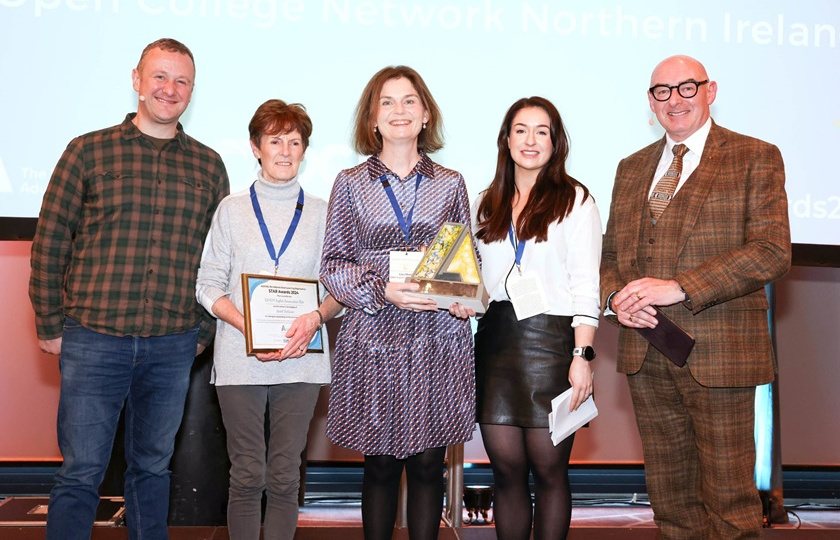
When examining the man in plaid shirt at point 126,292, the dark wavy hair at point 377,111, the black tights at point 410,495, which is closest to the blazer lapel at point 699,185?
the dark wavy hair at point 377,111

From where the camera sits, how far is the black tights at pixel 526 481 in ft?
8.11

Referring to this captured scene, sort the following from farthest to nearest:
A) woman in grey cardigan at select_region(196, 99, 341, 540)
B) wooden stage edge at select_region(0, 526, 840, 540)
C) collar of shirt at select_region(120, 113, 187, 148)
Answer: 1. wooden stage edge at select_region(0, 526, 840, 540)
2. collar of shirt at select_region(120, 113, 187, 148)
3. woman in grey cardigan at select_region(196, 99, 341, 540)

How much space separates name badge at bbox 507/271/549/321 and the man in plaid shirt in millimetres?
1141

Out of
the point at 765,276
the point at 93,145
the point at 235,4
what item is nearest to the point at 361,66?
the point at 235,4

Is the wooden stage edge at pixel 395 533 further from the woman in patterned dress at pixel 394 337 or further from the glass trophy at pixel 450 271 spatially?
the glass trophy at pixel 450 271

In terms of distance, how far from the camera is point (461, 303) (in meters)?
2.37

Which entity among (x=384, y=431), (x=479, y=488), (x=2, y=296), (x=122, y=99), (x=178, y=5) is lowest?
(x=479, y=488)

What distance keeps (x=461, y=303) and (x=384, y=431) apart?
463mm

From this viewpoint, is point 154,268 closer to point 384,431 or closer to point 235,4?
point 384,431

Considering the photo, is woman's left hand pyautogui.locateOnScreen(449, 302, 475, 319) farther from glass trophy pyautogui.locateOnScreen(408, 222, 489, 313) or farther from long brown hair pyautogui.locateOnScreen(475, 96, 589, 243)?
long brown hair pyautogui.locateOnScreen(475, 96, 589, 243)

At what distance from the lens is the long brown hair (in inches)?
100

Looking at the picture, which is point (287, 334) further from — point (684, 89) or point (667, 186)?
point (684, 89)

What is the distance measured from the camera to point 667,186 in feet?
8.89

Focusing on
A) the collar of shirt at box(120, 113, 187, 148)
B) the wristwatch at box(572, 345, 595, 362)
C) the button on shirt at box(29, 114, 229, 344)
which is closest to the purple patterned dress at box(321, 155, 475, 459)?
the wristwatch at box(572, 345, 595, 362)
